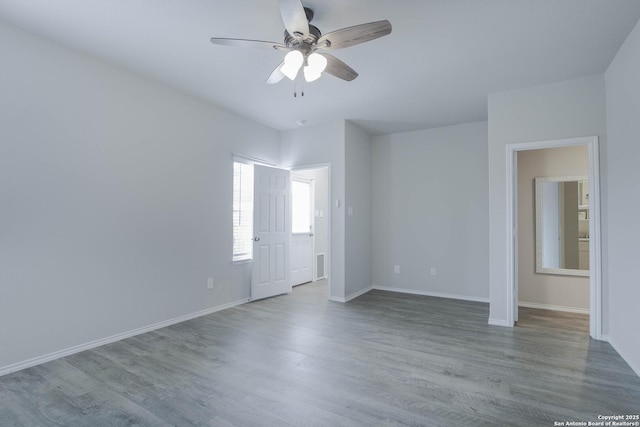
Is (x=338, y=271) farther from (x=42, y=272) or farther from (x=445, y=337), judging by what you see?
(x=42, y=272)

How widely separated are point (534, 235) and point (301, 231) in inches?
145

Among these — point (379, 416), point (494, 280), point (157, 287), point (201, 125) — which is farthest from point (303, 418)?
point (201, 125)

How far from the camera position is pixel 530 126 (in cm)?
344

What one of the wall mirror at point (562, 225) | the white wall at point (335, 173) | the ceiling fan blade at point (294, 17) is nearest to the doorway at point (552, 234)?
the wall mirror at point (562, 225)

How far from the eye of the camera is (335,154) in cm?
471

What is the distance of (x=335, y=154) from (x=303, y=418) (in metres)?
3.54

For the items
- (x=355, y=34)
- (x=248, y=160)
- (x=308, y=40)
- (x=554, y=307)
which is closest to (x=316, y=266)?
(x=248, y=160)

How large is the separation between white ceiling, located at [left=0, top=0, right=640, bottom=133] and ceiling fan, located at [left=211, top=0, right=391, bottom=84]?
0.22 meters

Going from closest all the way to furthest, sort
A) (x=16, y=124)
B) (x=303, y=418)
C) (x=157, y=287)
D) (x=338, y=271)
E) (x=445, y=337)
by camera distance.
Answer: (x=303, y=418), (x=16, y=124), (x=445, y=337), (x=157, y=287), (x=338, y=271)

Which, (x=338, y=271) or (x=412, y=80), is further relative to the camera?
(x=338, y=271)

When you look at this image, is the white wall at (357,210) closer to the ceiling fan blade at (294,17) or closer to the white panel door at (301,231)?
the white panel door at (301,231)

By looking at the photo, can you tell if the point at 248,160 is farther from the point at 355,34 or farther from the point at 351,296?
the point at 355,34

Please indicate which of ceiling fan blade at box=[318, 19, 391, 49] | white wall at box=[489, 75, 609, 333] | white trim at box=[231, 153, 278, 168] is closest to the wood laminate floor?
white wall at box=[489, 75, 609, 333]

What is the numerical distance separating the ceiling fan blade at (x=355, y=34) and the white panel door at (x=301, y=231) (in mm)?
3601
